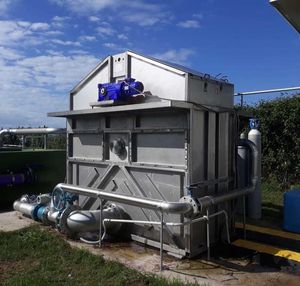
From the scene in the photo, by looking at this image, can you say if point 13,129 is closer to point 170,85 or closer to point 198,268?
point 170,85

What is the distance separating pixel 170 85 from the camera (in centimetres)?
579

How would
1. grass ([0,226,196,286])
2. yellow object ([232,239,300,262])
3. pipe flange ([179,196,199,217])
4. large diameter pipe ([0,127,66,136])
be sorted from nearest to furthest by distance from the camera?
→ grass ([0,226,196,286]), pipe flange ([179,196,199,217]), yellow object ([232,239,300,262]), large diameter pipe ([0,127,66,136])

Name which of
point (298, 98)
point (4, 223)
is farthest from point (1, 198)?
point (298, 98)

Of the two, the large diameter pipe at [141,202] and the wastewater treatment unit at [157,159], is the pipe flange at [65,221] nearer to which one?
the wastewater treatment unit at [157,159]

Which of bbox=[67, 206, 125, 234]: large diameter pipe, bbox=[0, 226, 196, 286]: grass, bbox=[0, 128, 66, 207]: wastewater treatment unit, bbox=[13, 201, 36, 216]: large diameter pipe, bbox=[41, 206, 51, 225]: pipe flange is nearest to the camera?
bbox=[0, 226, 196, 286]: grass

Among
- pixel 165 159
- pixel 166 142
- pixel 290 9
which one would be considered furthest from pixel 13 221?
pixel 290 9

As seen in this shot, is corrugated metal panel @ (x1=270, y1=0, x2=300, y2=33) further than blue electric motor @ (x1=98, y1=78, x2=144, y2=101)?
No

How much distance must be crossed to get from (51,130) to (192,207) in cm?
653

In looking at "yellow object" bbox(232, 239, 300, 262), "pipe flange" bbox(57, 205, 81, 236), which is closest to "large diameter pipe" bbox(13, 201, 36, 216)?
"pipe flange" bbox(57, 205, 81, 236)

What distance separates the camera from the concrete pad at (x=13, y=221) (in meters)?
7.25

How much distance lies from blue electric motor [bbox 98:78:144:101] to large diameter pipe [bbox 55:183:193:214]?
1.53 m

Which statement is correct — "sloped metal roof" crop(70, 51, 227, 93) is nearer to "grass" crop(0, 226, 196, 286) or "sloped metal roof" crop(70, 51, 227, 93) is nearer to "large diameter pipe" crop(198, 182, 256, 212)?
"large diameter pipe" crop(198, 182, 256, 212)

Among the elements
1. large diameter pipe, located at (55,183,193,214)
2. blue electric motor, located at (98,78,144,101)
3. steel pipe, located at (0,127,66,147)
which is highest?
blue electric motor, located at (98,78,144,101)

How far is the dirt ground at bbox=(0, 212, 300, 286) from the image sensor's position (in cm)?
483
